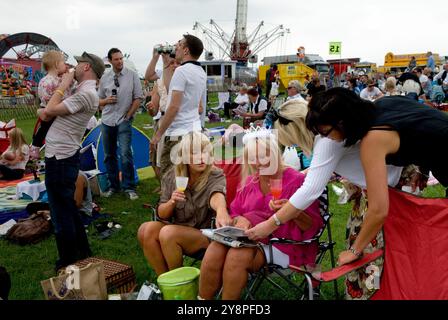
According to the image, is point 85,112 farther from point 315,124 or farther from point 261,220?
point 315,124

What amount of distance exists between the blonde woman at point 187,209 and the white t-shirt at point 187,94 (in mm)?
1110

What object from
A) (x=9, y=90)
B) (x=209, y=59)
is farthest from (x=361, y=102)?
(x=209, y=59)

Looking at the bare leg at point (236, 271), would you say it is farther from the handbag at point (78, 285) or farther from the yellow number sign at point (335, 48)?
the yellow number sign at point (335, 48)

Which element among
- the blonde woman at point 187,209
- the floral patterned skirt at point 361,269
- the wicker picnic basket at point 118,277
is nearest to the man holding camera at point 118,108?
the wicker picnic basket at point 118,277

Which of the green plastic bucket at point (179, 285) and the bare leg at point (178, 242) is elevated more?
the bare leg at point (178, 242)

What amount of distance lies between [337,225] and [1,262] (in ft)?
11.3

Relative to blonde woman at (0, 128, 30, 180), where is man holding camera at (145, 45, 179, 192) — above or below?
above

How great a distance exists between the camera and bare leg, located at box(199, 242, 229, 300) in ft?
8.48

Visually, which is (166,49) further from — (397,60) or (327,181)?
(397,60)

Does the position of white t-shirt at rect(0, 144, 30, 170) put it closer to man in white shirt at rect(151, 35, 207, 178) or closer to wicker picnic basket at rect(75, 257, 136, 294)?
man in white shirt at rect(151, 35, 207, 178)

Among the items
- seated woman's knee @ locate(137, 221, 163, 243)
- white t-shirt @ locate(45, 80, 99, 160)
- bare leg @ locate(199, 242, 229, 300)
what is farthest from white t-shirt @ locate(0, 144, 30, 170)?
bare leg @ locate(199, 242, 229, 300)

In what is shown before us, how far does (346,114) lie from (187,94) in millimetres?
2289

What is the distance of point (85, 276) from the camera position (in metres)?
2.71

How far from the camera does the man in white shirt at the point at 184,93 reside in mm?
3984
